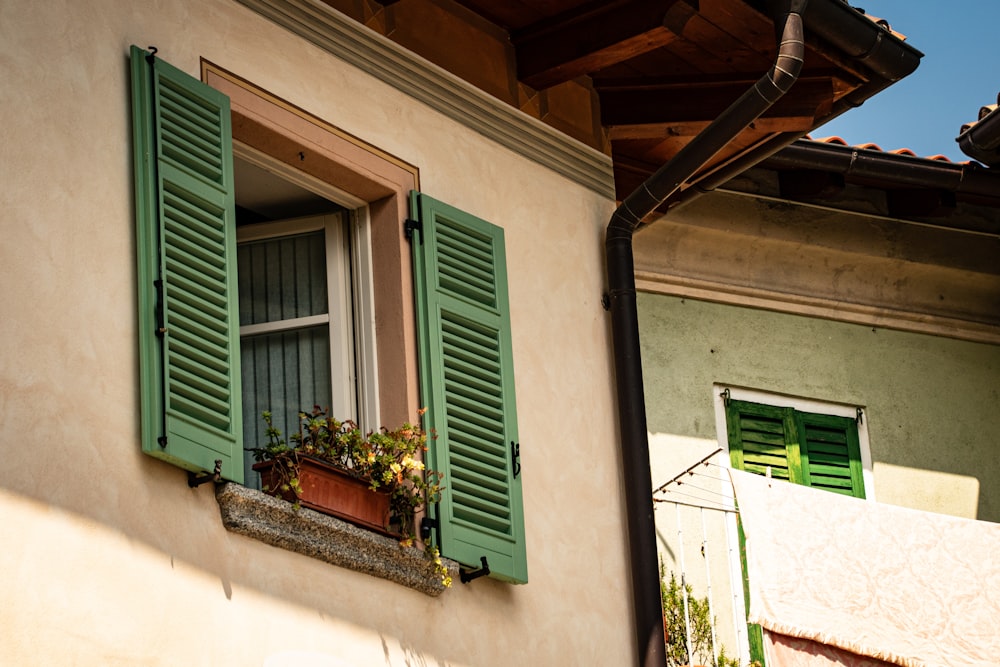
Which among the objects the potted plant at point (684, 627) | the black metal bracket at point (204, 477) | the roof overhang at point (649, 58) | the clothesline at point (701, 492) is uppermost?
the roof overhang at point (649, 58)

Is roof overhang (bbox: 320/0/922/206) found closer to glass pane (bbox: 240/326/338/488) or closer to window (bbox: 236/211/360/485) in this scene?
window (bbox: 236/211/360/485)

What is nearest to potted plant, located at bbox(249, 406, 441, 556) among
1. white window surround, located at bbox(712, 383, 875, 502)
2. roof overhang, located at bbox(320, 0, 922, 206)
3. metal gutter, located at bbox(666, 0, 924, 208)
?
roof overhang, located at bbox(320, 0, 922, 206)

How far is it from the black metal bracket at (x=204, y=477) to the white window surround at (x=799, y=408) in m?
5.05

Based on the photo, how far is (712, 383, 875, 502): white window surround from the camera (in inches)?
406

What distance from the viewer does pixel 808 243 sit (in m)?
11.1

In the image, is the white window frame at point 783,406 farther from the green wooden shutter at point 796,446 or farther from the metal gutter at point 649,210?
the metal gutter at point 649,210

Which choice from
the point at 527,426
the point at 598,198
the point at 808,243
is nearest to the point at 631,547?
the point at 527,426

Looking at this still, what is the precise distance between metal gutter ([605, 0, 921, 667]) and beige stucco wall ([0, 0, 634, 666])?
0.23m

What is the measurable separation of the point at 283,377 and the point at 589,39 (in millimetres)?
2102

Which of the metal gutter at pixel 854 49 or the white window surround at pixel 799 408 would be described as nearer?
the metal gutter at pixel 854 49

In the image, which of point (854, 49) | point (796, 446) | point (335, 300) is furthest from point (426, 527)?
point (796, 446)

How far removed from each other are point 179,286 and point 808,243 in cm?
605

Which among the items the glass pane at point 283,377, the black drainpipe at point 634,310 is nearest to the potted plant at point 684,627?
the black drainpipe at point 634,310

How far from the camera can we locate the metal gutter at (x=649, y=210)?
24.5 ft
